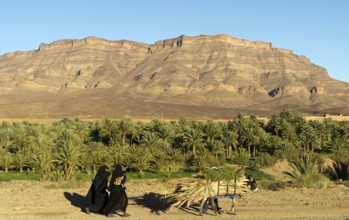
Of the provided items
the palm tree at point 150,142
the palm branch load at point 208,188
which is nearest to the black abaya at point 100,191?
the palm branch load at point 208,188

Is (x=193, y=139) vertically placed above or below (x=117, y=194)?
above

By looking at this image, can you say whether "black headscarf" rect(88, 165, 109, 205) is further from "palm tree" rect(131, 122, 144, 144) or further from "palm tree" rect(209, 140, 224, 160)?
"palm tree" rect(131, 122, 144, 144)

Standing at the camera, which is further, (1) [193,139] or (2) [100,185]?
(1) [193,139]

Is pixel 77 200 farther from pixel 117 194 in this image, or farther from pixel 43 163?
pixel 43 163

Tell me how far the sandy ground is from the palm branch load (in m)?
0.48

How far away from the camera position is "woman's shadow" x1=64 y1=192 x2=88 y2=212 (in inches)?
549

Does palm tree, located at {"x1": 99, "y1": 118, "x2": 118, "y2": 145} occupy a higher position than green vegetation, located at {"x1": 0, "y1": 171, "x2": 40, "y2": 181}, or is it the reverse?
palm tree, located at {"x1": 99, "y1": 118, "x2": 118, "y2": 145}

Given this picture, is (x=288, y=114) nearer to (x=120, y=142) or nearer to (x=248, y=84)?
(x=120, y=142)

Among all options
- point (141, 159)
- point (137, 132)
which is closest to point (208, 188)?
point (141, 159)

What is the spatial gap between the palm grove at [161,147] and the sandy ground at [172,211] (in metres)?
5.63

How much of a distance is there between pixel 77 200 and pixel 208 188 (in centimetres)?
511

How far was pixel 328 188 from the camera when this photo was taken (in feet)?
54.1

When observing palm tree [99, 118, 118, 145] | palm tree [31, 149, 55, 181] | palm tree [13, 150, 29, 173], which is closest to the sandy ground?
palm tree [31, 149, 55, 181]

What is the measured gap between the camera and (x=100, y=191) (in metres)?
12.5
